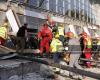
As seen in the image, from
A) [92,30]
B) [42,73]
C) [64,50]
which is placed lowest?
[42,73]

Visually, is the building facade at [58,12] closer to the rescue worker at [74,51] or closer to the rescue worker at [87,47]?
the rescue worker at [87,47]

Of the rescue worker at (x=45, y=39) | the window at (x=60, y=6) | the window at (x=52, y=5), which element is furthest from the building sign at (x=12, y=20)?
A: the window at (x=60, y=6)

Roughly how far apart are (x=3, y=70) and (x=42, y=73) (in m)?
→ 1.89

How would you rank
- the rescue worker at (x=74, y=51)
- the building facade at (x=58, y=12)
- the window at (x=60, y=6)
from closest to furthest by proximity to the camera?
the rescue worker at (x=74, y=51)
the building facade at (x=58, y=12)
the window at (x=60, y=6)

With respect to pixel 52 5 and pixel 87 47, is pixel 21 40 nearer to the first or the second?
pixel 87 47

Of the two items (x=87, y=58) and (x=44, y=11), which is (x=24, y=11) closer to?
(x=44, y=11)

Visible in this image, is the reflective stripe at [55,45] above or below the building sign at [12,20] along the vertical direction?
below

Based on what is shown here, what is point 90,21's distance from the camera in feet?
132

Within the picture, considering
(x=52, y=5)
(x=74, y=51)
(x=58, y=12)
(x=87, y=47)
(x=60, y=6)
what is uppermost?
(x=60, y=6)

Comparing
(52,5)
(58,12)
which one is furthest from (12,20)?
(58,12)

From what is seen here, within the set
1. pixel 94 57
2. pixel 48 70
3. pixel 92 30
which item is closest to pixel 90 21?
pixel 92 30

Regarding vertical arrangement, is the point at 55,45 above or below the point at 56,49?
above

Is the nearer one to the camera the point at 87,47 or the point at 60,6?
the point at 87,47

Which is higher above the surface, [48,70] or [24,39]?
[24,39]
